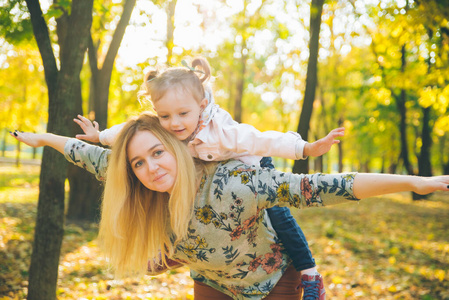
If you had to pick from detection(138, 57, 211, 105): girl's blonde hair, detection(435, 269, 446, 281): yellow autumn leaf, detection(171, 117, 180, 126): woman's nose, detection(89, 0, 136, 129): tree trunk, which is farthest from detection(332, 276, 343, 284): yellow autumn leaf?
detection(89, 0, 136, 129): tree trunk

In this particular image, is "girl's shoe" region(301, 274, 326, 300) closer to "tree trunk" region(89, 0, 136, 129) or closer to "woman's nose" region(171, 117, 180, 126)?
"woman's nose" region(171, 117, 180, 126)

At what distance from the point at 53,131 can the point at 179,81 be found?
1.59 meters

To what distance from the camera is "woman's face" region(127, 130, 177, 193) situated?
212 cm

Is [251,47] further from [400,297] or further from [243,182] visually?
[243,182]

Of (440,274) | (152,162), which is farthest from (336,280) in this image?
(152,162)

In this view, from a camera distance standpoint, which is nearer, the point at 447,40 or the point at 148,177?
the point at 148,177

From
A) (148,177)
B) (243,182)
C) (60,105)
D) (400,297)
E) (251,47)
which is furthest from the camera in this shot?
(251,47)

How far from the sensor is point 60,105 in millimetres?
3455

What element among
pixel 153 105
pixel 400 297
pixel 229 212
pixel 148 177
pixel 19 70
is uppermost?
pixel 19 70

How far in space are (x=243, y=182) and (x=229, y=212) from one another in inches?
7.2

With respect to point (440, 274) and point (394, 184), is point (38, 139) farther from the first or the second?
point (440, 274)

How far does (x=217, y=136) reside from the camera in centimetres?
234

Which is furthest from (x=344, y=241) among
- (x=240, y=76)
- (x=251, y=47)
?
(x=251, y=47)

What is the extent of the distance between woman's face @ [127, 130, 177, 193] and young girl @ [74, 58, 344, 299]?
225 millimetres
